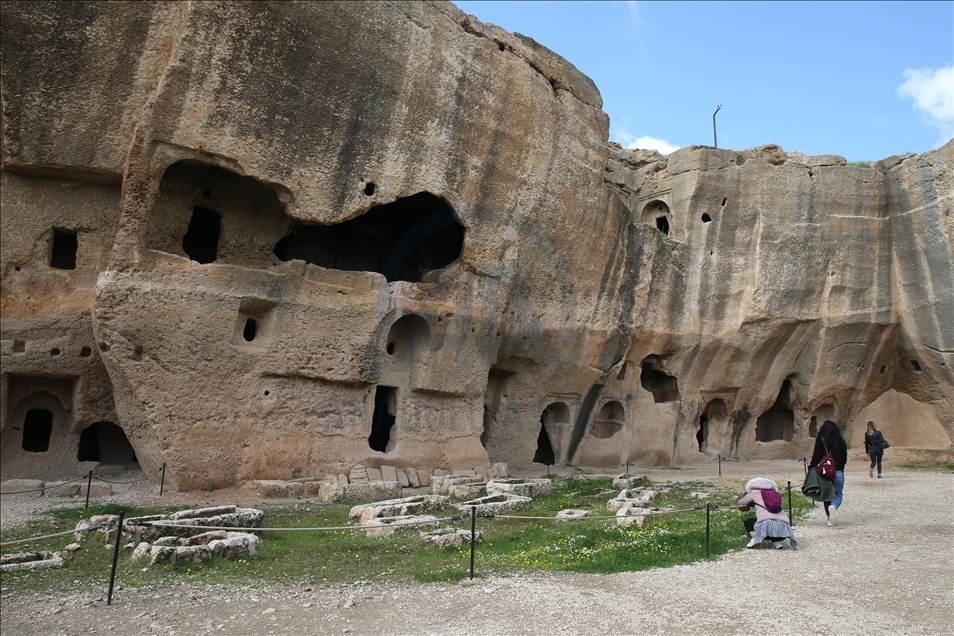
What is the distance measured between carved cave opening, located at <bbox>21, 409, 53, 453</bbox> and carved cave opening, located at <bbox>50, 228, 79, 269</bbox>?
294 centimetres

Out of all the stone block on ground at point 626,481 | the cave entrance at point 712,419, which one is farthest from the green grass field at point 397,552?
the cave entrance at point 712,419

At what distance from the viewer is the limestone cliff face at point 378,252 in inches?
443

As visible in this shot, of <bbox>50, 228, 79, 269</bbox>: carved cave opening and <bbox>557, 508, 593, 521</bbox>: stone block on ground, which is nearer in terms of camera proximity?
<bbox>557, 508, 593, 521</bbox>: stone block on ground

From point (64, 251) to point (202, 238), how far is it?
2555 millimetres

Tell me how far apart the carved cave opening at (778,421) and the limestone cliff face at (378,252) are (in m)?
2.68

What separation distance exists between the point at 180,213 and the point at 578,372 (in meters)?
9.36

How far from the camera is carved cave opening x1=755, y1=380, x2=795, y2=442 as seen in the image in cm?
2133

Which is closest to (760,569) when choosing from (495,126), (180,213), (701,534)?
(701,534)

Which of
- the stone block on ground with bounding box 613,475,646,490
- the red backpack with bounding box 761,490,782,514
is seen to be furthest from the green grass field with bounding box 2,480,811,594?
the stone block on ground with bounding box 613,475,646,490

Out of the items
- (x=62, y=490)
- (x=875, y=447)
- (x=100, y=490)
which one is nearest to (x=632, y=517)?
(x=100, y=490)

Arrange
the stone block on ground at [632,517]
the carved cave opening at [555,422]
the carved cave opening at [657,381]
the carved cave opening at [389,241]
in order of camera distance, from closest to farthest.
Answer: the stone block on ground at [632,517], the carved cave opening at [389,241], the carved cave opening at [555,422], the carved cave opening at [657,381]

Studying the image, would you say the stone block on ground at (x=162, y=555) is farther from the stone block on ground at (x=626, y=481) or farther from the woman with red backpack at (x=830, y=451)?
the stone block on ground at (x=626, y=481)

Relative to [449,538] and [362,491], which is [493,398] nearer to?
[362,491]

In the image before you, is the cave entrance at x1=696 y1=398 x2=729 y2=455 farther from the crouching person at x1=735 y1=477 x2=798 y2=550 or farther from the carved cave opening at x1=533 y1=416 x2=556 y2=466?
the crouching person at x1=735 y1=477 x2=798 y2=550
